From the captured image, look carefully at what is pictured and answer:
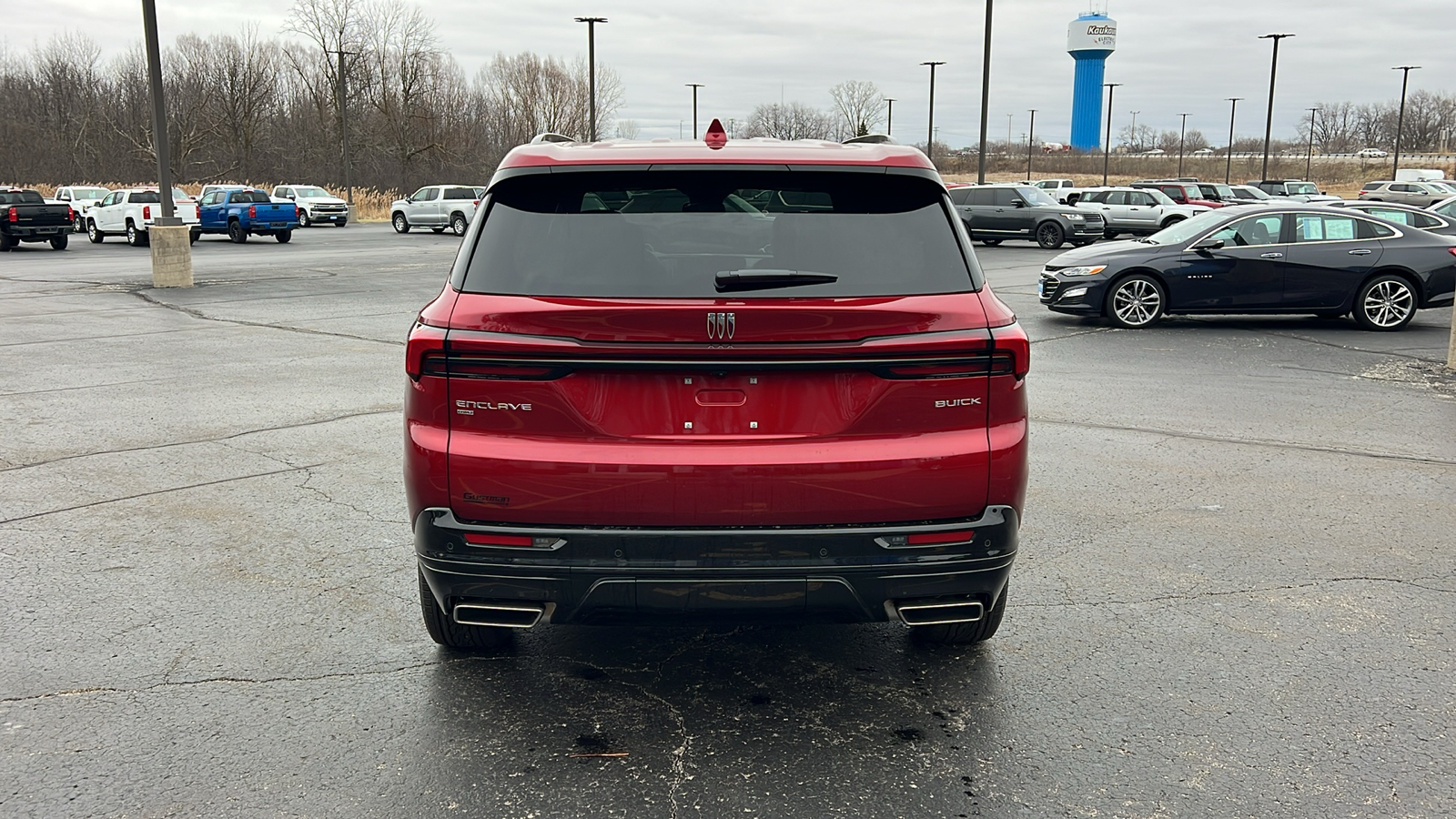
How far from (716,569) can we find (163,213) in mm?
19405

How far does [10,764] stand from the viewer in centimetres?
341

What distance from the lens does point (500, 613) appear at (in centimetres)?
347

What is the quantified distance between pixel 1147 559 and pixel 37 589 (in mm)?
4990

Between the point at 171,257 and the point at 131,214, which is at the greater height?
the point at 131,214

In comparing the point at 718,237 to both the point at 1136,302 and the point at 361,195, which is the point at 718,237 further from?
the point at 361,195

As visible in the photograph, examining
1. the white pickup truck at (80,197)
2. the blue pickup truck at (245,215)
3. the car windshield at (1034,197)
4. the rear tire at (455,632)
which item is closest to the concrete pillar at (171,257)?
the blue pickup truck at (245,215)

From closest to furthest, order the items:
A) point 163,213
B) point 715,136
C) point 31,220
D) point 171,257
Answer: point 715,136 < point 163,213 < point 171,257 < point 31,220

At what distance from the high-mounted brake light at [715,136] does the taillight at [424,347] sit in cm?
110

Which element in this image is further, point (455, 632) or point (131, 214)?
point (131, 214)

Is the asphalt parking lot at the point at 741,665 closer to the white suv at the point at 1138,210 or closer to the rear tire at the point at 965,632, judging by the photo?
the rear tire at the point at 965,632

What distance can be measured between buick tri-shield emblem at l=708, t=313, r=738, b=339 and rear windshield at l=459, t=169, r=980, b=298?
0.09 metres

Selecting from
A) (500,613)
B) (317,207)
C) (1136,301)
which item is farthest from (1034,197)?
(500,613)

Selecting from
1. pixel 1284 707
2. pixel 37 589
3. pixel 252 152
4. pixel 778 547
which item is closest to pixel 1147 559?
pixel 1284 707

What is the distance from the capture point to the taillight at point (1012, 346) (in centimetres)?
335
